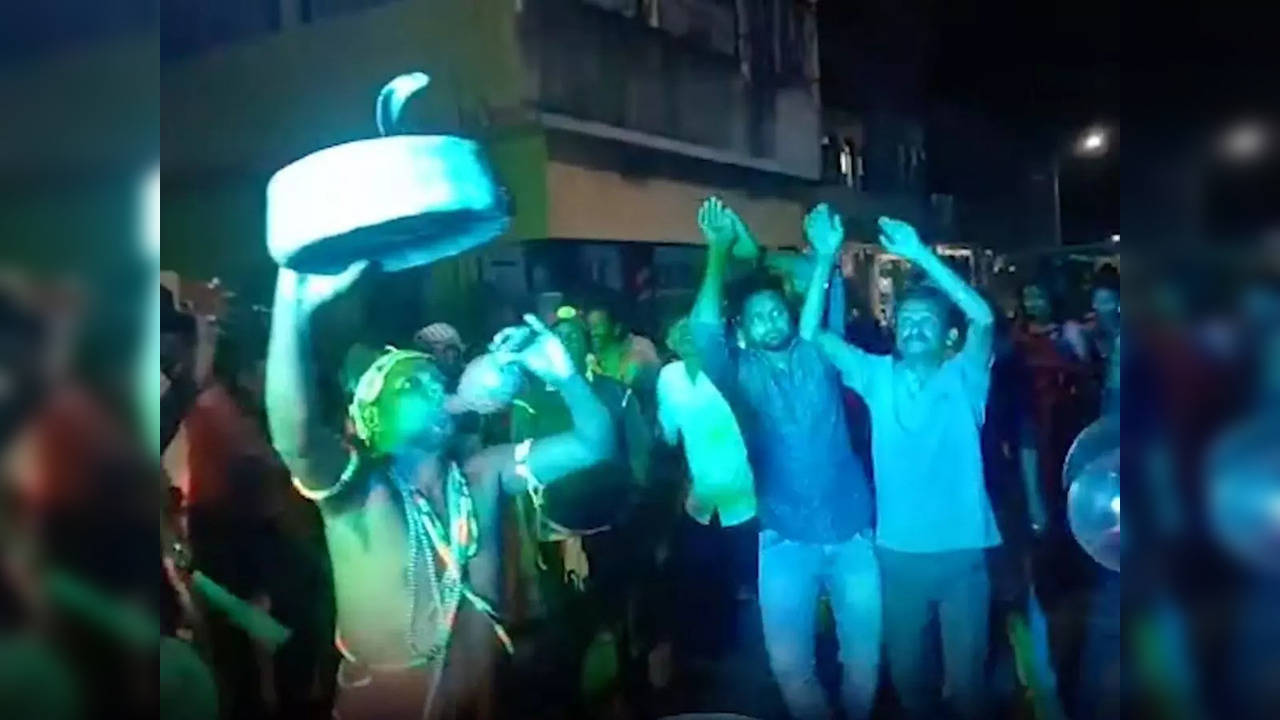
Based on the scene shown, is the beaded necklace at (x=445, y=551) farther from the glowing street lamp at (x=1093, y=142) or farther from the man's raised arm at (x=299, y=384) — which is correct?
the glowing street lamp at (x=1093, y=142)

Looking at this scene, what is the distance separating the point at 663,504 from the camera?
120cm

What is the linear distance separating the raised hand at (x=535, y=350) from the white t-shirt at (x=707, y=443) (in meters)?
0.09

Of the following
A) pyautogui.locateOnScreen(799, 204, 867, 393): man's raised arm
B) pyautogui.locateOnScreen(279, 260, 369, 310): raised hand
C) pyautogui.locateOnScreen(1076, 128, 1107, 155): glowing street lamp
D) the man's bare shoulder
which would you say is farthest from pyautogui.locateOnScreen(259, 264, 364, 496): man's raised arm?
pyautogui.locateOnScreen(1076, 128, 1107, 155): glowing street lamp

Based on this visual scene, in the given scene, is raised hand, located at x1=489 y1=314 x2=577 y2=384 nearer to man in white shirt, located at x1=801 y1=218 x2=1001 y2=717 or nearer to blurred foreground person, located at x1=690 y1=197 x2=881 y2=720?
blurred foreground person, located at x1=690 y1=197 x2=881 y2=720

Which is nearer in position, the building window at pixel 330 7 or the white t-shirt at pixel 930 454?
the white t-shirt at pixel 930 454

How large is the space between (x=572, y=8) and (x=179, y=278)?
431 mm

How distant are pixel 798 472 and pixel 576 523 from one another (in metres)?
0.19

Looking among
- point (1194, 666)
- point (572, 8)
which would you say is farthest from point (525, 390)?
point (1194, 666)

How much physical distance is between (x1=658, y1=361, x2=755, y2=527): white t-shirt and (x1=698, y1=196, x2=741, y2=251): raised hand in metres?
0.11

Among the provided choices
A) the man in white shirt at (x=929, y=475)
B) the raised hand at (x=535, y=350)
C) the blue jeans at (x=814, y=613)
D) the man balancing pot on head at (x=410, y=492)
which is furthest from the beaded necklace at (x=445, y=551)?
the man in white shirt at (x=929, y=475)

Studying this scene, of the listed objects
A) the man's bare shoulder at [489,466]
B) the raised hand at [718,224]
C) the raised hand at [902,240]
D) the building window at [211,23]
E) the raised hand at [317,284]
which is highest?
the building window at [211,23]

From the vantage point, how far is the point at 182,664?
4.33 ft

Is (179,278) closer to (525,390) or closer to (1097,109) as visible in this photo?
(525,390)

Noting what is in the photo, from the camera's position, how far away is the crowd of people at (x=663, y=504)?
45.6 inches
